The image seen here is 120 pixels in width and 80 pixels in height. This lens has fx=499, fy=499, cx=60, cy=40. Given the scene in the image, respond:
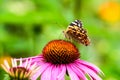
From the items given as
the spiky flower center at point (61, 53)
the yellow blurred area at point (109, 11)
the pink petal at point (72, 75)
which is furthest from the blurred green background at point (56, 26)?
the pink petal at point (72, 75)

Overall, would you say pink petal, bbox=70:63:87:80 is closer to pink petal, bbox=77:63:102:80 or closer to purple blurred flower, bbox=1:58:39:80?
pink petal, bbox=77:63:102:80

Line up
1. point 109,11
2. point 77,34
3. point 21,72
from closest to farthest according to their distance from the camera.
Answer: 1. point 21,72
2. point 77,34
3. point 109,11

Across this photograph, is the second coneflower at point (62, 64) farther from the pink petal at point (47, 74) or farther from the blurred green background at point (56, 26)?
the blurred green background at point (56, 26)

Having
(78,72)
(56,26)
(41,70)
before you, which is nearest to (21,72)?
(41,70)

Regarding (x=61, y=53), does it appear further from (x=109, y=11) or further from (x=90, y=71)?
(x=109, y=11)

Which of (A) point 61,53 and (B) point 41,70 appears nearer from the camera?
(B) point 41,70

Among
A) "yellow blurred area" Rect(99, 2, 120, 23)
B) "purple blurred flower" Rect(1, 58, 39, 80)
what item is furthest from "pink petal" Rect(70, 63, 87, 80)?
"yellow blurred area" Rect(99, 2, 120, 23)

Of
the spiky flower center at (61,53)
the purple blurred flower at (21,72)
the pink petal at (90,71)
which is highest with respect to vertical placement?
the spiky flower center at (61,53)
